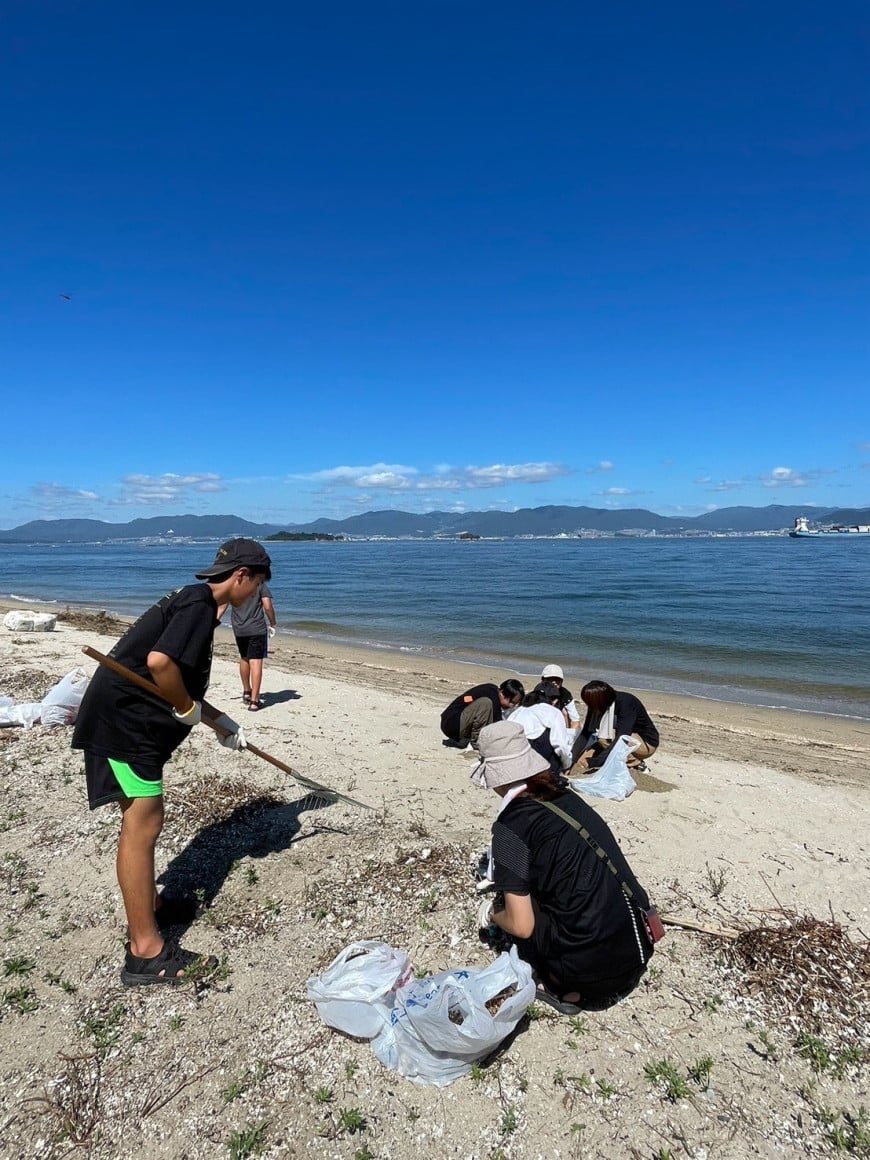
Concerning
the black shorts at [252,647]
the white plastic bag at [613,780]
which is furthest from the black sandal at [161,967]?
the black shorts at [252,647]

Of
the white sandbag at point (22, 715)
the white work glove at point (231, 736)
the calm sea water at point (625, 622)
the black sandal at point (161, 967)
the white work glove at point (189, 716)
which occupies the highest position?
the white work glove at point (189, 716)

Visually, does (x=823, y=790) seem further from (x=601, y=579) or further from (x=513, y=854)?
(x=601, y=579)

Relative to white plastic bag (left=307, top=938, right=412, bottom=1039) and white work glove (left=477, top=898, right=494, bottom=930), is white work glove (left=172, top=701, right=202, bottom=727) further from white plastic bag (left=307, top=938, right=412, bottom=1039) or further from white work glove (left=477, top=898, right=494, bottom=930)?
white work glove (left=477, top=898, right=494, bottom=930)

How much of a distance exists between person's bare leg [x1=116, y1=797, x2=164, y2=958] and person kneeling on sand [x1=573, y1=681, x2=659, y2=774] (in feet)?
14.9

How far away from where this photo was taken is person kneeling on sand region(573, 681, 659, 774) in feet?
21.0

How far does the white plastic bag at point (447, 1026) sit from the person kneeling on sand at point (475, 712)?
3.93 meters

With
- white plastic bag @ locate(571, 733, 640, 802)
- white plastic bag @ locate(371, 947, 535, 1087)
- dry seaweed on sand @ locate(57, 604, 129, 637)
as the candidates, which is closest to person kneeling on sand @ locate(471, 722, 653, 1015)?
white plastic bag @ locate(371, 947, 535, 1087)

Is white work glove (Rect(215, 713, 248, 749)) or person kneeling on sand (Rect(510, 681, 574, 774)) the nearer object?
white work glove (Rect(215, 713, 248, 749))

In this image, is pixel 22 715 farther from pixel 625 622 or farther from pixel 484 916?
pixel 625 622

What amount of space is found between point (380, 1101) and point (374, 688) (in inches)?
331

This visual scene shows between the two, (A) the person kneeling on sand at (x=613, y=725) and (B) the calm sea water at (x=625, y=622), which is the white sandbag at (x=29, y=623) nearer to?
(B) the calm sea water at (x=625, y=622)

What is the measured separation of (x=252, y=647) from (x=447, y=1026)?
235 inches

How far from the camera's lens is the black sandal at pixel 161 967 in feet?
9.86

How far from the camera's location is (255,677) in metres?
7.80
